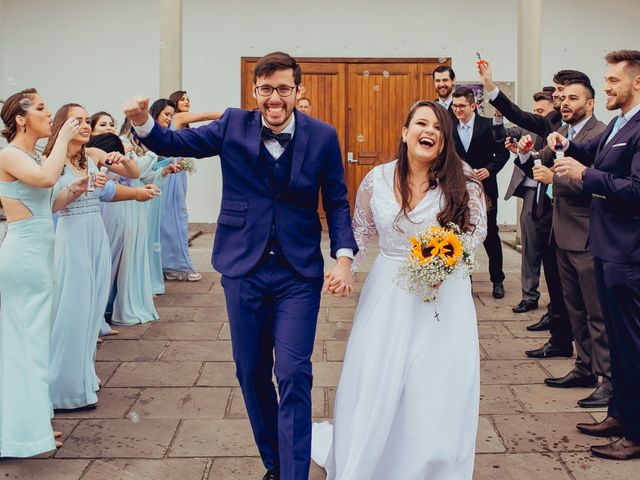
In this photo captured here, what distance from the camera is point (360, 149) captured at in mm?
13445

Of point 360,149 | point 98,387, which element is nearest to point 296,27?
point 360,149

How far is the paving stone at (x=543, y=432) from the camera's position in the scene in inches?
177

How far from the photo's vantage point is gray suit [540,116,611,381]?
17.4 feet

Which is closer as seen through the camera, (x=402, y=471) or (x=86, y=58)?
(x=402, y=471)

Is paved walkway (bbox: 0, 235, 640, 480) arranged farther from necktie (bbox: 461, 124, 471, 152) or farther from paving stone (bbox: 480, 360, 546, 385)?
necktie (bbox: 461, 124, 471, 152)

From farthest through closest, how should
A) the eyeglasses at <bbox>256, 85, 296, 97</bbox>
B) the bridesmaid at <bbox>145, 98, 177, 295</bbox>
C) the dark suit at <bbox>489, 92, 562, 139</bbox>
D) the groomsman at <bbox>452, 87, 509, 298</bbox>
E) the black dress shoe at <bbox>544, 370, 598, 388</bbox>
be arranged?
the bridesmaid at <bbox>145, 98, 177, 295</bbox> < the groomsman at <bbox>452, 87, 509, 298</bbox> < the dark suit at <bbox>489, 92, 562, 139</bbox> < the black dress shoe at <bbox>544, 370, 598, 388</bbox> < the eyeglasses at <bbox>256, 85, 296, 97</bbox>

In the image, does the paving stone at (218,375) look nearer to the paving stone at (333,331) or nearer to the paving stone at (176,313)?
the paving stone at (333,331)

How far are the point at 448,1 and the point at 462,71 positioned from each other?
117 centimetres

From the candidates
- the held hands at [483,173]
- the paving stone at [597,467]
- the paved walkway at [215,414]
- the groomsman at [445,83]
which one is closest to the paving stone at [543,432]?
the paved walkway at [215,414]

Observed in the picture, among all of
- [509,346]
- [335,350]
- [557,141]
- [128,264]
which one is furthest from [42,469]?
[509,346]

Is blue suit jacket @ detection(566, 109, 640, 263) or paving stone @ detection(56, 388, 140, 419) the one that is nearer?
blue suit jacket @ detection(566, 109, 640, 263)

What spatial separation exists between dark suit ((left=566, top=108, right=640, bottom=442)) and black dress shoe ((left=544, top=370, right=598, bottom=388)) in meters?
1.02

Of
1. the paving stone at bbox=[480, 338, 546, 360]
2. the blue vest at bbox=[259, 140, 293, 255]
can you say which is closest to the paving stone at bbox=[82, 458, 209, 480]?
the blue vest at bbox=[259, 140, 293, 255]

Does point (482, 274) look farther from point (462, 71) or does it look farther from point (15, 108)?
point (15, 108)
